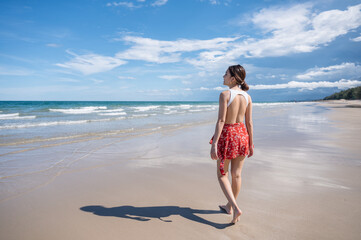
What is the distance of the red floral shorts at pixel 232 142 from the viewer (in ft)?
8.71

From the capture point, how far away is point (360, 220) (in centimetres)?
276

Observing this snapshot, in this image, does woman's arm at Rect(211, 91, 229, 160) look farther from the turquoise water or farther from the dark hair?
the turquoise water

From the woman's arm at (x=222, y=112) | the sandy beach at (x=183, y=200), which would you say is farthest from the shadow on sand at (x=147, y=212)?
the woman's arm at (x=222, y=112)

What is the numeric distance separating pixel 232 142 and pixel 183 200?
1511 millimetres

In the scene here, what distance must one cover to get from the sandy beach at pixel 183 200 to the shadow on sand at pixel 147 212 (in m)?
0.01

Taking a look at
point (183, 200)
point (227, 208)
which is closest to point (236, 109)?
point (227, 208)

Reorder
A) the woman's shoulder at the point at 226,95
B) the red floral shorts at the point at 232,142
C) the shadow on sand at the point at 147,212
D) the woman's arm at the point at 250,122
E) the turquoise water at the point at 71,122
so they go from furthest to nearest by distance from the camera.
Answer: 1. the turquoise water at the point at 71,122
2. the shadow on sand at the point at 147,212
3. the woman's arm at the point at 250,122
4. the red floral shorts at the point at 232,142
5. the woman's shoulder at the point at 226,95

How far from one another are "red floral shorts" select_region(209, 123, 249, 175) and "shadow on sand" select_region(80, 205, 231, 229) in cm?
88

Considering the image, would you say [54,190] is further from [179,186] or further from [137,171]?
[179,186]

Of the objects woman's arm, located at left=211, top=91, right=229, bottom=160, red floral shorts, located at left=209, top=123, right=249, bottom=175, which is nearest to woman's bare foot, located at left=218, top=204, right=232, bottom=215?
red floral shorts, located at left=209, top=123, right=249, bottom=175

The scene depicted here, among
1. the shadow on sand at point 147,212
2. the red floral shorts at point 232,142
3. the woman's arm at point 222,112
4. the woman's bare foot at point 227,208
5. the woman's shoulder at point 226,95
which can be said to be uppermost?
the woman's shoulder at point 226,95

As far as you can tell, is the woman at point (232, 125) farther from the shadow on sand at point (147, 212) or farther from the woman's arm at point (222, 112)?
the shadow on sand at point (147, 212)

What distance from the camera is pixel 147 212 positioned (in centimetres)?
310

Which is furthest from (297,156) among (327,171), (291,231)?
(291,231)
